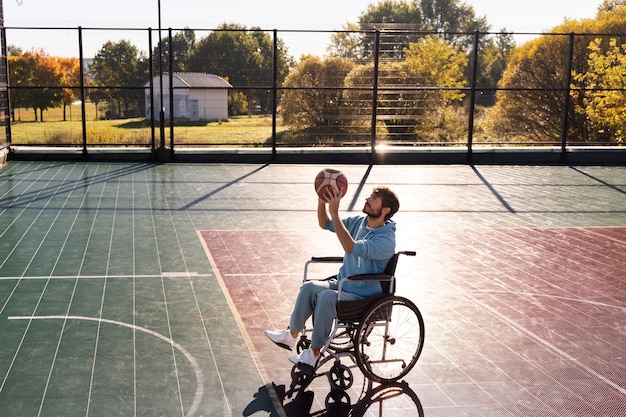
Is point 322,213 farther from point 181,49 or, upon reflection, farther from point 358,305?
point 181,49

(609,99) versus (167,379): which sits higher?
(609,99)

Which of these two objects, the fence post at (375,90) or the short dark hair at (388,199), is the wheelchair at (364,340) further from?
the fence post at (375,90)

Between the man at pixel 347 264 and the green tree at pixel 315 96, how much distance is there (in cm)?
1516

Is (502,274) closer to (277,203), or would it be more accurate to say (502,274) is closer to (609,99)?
(277,203)

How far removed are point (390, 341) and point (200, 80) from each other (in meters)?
14.9

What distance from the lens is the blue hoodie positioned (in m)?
5.62

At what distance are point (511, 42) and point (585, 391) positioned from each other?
87.3 metres

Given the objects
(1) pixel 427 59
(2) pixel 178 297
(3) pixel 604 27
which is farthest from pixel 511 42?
(2) pixel 178 297

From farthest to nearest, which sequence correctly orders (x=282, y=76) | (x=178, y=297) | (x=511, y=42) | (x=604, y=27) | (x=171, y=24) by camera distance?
(x=511, y=42)
(x=604, y=27)
(x=282, y=76)
(x=171, y=24)
(x=178, y=297)

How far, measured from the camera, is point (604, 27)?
33.5 meters

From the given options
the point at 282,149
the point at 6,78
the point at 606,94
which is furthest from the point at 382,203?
the point at 606,94

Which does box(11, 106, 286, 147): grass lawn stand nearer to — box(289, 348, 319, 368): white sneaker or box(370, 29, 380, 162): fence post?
box(370, 29, 380, 162): fence post

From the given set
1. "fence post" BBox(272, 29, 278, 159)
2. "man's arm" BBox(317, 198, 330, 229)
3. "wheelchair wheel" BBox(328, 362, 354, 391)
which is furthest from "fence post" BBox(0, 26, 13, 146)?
"wheelchair wheel" BBox(328, 362, 354, 391)

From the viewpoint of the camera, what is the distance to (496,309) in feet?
24.9
